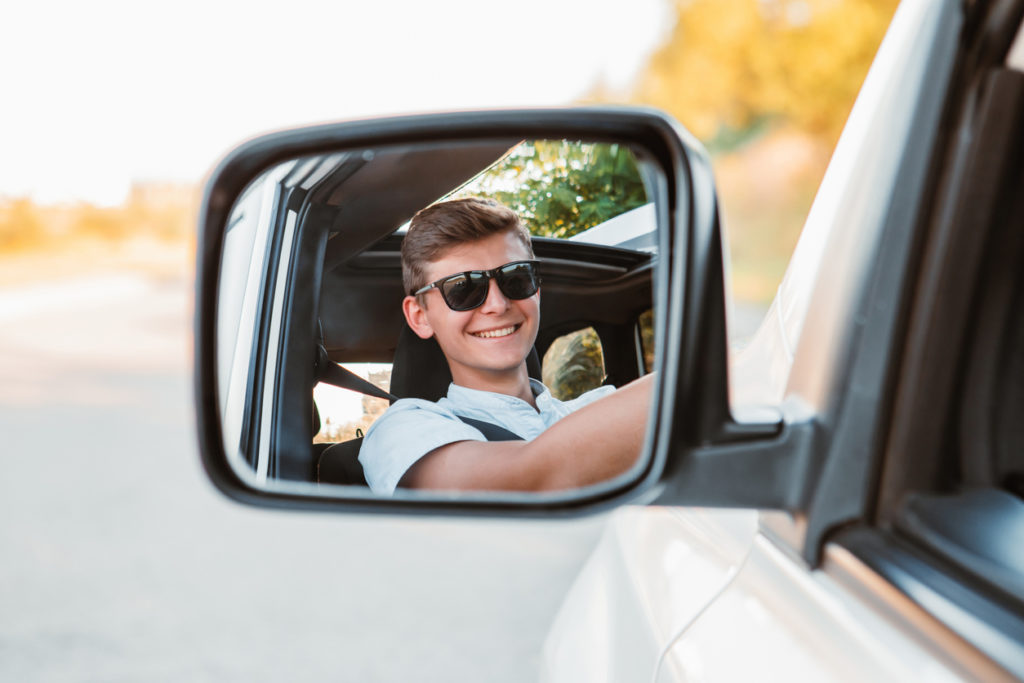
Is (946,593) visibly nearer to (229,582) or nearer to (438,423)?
(438,423)

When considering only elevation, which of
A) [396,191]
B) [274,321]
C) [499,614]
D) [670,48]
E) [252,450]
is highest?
[670,48]

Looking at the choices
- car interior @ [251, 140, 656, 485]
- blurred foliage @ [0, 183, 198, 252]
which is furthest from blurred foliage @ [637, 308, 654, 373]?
blurred foliage @ [0, 183, 198, 252]

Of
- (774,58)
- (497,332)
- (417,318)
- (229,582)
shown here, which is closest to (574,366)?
(497,332)

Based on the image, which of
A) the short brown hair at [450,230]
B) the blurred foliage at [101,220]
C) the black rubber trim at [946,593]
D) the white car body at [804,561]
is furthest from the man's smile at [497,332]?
the blurred foliage at [101,220]

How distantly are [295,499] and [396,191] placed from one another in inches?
19.7

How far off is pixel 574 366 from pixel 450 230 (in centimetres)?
26

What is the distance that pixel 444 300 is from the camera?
138 cm

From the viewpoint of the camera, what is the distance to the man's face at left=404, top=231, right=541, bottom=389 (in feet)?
4.44

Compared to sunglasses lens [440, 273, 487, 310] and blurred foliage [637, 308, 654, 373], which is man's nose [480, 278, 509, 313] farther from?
blurred foliage [637, 308, 654, 373]

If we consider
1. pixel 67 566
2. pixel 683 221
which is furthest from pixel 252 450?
pixel 67 566

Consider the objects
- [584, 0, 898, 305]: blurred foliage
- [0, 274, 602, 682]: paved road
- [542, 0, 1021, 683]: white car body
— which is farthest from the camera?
[584, 0, 898, 305]: blurred foliage

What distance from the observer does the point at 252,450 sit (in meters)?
1.73

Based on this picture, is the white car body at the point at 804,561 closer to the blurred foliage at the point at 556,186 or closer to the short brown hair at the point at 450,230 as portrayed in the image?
the blurred foliage at the point at 556,186

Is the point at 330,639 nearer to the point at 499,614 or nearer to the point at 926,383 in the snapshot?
the point at 499,614
